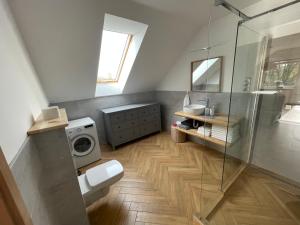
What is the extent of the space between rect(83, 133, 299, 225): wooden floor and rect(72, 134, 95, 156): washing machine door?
38 cm

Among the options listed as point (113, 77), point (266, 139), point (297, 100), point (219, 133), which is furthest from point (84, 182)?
point (297, 100)

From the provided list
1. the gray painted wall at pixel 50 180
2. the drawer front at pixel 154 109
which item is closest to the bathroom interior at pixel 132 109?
the gray painted wall at pixel 50 180

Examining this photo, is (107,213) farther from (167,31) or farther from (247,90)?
(167,31)

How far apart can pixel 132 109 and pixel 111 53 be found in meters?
1.16

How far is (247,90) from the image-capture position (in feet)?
6.44

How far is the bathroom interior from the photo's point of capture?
1.04m

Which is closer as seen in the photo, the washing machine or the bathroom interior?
the bathroom interior

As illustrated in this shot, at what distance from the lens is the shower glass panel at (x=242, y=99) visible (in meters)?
1.82

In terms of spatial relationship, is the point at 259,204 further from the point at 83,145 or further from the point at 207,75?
the point at 83,145

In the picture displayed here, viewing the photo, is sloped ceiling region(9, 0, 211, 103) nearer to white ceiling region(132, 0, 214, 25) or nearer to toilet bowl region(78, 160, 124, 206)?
white ceiling region(132, 0, 214, 25)

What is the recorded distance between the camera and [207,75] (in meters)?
2.52

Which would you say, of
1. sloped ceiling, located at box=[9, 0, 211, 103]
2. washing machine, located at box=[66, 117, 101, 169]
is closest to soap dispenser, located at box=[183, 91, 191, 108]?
sloped ceiling, located at box=[9, 0, 211, 103]

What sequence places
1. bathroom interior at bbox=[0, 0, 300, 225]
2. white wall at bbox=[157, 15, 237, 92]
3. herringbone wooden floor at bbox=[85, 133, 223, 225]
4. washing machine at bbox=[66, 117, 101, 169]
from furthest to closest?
washing machine at bbox=[66, 117, 101, 169], white wall at bbox=[157, 15, 237, 92], herringbone wooden floor at bbox=[85, 133, 223, 225], bathroom interior at bbox=[0, 0, 300, 225]

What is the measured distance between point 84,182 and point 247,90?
7.79 feet
